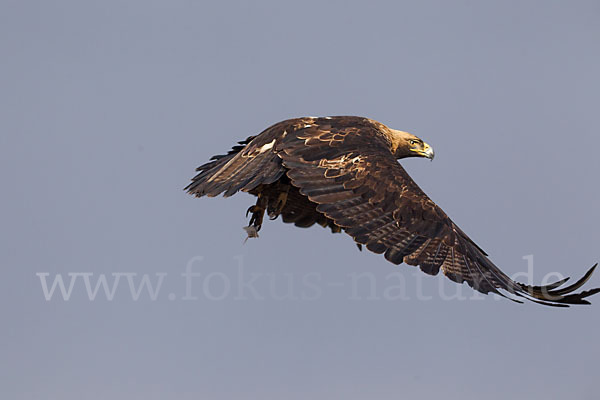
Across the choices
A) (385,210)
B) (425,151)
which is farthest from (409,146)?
(385,210)

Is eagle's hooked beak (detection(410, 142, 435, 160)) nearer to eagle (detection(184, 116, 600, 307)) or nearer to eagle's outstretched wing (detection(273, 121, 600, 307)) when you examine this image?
eagle (detection(184, 116, 600, 307))

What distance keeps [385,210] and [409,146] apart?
3.22 meters

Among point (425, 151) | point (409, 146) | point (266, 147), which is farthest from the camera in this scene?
point (425, 151)

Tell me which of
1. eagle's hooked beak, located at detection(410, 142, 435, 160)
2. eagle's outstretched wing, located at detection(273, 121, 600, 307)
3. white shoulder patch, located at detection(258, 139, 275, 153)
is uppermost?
eagle's hooked beak, located at detection(410, 142, 435, 160)

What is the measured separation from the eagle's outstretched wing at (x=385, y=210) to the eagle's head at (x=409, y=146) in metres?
1.89

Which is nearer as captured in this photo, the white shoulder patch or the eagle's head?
the white shoulder patch

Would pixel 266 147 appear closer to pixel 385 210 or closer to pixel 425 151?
pixel 385 210

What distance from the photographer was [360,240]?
12.8m

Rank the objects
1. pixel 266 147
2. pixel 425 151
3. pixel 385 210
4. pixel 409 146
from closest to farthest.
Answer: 1. pixel 385 210
2. pixel 266 147
3. pixel 409 146
4. pixel 425 151

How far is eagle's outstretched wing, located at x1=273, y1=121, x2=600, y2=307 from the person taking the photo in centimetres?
1270

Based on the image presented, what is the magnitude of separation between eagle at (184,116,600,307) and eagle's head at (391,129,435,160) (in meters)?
0.85

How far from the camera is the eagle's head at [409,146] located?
52.6ft

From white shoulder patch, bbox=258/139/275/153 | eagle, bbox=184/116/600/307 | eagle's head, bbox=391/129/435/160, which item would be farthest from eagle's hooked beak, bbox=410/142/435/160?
white shoulder patch, bbox=258/139/275/153

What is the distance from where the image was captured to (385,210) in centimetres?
1319
